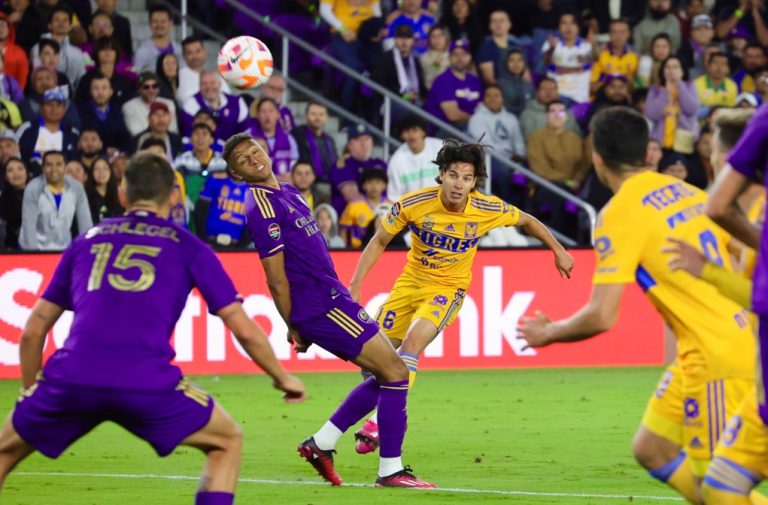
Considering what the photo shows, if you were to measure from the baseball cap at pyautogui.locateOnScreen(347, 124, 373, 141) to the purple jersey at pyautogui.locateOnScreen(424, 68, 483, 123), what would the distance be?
956 millimetres

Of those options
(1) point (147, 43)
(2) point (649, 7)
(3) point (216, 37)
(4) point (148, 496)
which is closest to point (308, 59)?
(3) point (216, 37)

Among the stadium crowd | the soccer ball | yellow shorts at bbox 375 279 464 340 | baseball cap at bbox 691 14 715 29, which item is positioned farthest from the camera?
baseball cap at bbox 691 14 715 29

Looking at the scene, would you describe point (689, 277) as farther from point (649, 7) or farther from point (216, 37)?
point (649, 7)

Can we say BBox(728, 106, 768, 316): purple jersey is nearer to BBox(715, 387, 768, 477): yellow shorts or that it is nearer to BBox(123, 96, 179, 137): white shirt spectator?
BBox(715, 387, 768, 477): yellow shorts

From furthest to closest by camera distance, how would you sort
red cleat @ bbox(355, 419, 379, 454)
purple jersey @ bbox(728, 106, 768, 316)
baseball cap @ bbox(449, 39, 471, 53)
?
baseball cap @ bbox(449, 39, 471, 53) < red cleat @ bbox(355, 419, 379, 454) < purple jersey @ bbox(728, 106, 768, 316)

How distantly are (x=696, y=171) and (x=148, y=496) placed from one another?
12.0 m

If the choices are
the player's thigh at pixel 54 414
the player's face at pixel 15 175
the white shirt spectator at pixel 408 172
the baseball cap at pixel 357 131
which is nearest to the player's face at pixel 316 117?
the baseball cap at pixel 357 131

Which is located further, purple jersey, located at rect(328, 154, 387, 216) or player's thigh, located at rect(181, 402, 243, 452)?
purple jersey, located at rect(328, 154, 387, 216)

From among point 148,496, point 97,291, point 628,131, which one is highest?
point 628,131

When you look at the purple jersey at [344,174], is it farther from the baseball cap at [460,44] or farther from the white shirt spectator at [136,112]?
the baseball cap at [460,44]

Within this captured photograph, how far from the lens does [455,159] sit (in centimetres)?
974

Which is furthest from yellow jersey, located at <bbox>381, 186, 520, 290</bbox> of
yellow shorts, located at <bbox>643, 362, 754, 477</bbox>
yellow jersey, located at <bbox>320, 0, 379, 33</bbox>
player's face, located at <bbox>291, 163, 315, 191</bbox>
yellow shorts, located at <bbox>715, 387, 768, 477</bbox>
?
yellow jersey, located at <bbox>320, 0, 379, 33</bbox>

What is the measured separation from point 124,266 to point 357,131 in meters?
12.2

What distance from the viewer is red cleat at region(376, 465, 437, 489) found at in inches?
346
